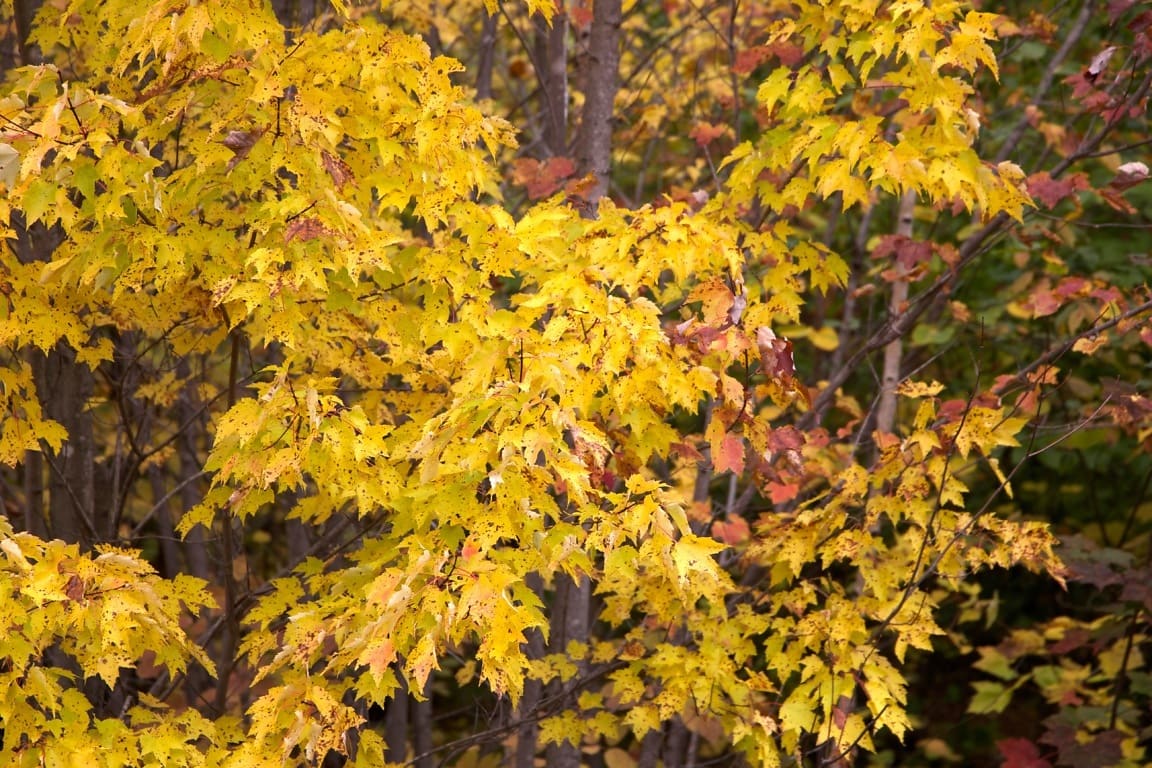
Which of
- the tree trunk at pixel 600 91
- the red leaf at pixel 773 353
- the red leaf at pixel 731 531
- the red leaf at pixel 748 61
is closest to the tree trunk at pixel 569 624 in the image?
the red leaf at pixel 731 531

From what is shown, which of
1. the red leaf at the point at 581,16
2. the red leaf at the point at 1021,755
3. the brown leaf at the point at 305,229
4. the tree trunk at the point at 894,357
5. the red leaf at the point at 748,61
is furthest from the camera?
the red leaf at the point at 1021,755

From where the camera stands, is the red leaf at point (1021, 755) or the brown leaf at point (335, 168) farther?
the red leaf at point (1021, 755)

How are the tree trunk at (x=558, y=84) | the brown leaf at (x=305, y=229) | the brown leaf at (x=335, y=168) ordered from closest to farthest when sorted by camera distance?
the brown leaf at (x=305, y=229)
the brown leaf at (x=335, y=168)
the tree trunk at (x=558, y=84)

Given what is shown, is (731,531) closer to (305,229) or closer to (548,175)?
(548,175)

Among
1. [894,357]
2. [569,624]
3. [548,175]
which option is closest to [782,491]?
[569,624]

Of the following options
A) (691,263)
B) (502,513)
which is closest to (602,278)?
(691,263)

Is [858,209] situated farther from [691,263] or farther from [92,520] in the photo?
[92,520]

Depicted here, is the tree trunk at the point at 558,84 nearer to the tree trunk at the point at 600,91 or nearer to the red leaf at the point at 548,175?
the tree trunk at the point at 600,91

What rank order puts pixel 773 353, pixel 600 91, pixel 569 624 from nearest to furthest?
pixel 773 353 < pixel 600 91 < pixel 569 624

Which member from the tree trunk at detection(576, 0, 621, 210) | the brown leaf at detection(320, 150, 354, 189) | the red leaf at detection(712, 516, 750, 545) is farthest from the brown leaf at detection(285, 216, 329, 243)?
the red leaf at detection(712, 516, 750, 545)

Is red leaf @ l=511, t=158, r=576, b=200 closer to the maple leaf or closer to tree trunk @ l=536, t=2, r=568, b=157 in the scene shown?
tree trunk @ l=536, t=2, r=568, b=157

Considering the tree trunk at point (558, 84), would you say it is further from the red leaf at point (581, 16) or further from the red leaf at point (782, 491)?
the red leaf at point (782, 491)

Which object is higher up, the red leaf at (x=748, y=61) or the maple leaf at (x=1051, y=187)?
the red leaf at (x=748, y=61)

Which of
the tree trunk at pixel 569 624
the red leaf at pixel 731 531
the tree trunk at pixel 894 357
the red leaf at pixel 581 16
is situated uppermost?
the red leaf at pixel 581 16
